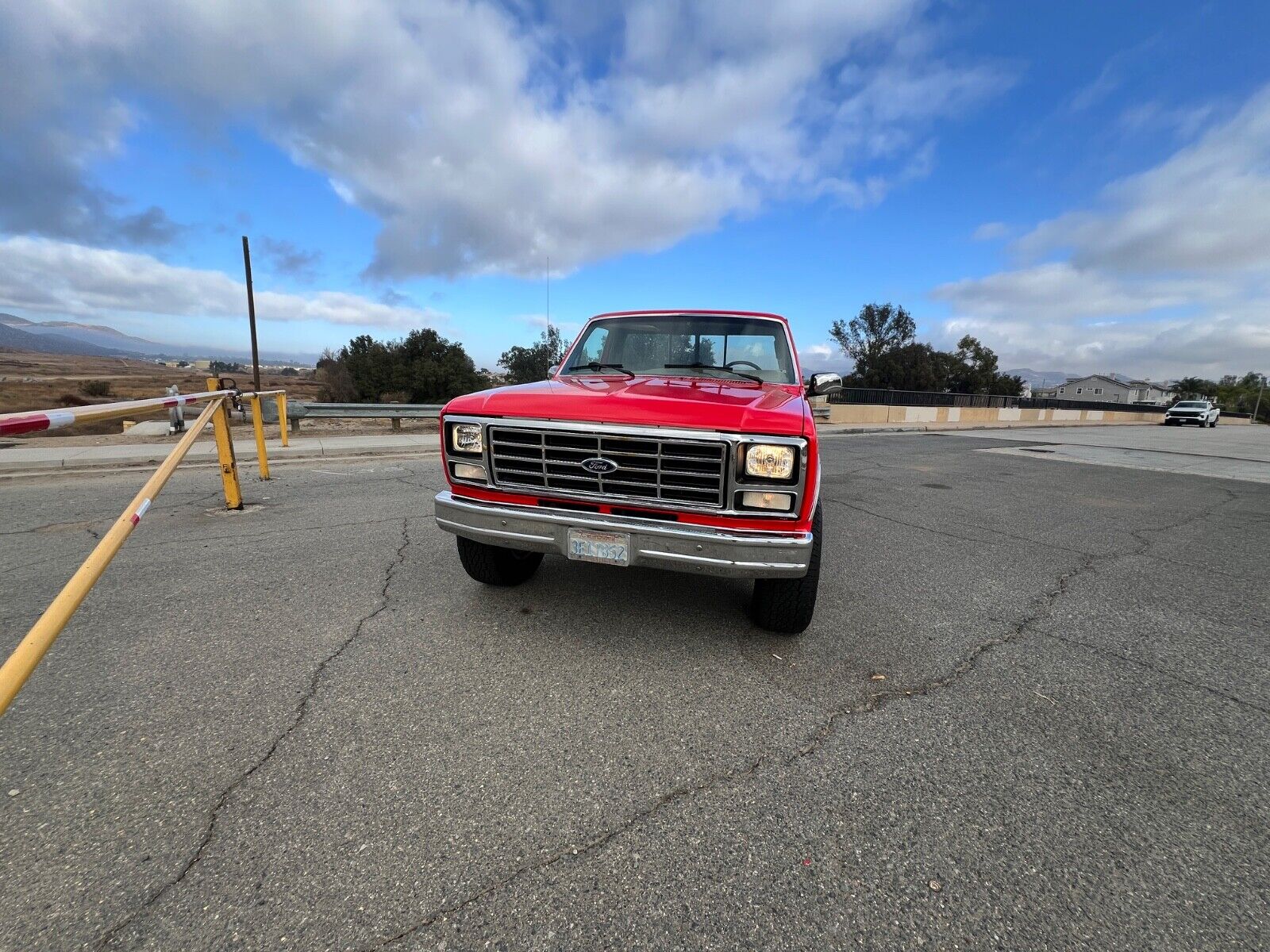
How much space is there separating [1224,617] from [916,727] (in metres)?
2.89

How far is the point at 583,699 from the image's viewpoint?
2.51 m

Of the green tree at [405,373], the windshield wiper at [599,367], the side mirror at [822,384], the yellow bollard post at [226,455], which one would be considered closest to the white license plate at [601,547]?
the windshield wiper at [599,367]

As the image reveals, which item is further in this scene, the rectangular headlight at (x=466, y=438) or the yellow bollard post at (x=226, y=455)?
the yellow bollard post at (x=226, y=455)

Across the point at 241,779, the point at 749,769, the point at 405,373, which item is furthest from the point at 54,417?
the point at 405,373

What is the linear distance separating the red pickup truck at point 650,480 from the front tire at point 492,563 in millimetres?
478

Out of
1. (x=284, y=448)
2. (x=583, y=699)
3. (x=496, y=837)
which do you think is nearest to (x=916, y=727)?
(x=583, y=699)

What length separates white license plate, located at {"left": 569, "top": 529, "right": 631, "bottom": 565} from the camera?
2.66 metres

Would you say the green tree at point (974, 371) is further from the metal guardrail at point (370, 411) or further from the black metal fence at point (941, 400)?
the metal guardrail at point (370, 411)

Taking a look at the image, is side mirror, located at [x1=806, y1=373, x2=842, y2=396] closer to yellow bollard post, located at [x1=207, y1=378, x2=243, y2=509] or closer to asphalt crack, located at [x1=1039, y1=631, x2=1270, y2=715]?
asphalt crack, located at [x1=1039, y1=631, x2=1270, y2=715]

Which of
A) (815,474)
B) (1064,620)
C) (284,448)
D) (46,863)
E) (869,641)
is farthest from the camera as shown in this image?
(284,448)

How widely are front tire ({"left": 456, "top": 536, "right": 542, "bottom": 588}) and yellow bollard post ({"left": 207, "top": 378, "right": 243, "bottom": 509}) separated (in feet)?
10.2

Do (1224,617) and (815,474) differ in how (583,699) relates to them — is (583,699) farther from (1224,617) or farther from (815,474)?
(1224,617)

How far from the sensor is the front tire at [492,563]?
3.49 meters

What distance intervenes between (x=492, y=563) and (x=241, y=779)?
5.56 ft
